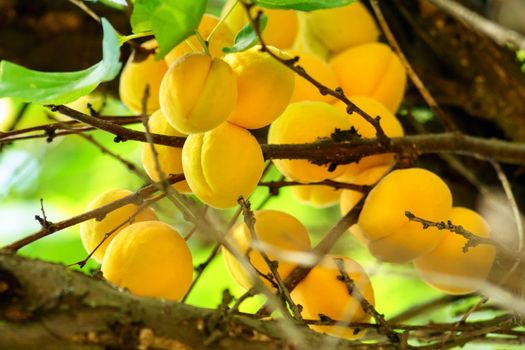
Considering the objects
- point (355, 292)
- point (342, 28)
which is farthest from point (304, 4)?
point (342, 28)

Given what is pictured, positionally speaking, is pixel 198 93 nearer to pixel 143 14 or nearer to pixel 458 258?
pixel 143 14

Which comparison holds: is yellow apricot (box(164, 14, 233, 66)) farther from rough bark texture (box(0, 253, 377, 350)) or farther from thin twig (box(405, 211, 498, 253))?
rough bark texture (box(0, 253, 377, 350))

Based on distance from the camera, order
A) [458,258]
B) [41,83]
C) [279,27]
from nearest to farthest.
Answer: [41,83] < [458,258] < [279,27]

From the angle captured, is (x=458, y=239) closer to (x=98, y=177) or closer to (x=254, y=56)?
(x=254, y=56)

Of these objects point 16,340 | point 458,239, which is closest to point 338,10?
point 458,239

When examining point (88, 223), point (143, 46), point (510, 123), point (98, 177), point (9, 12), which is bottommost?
point (98, 177)
